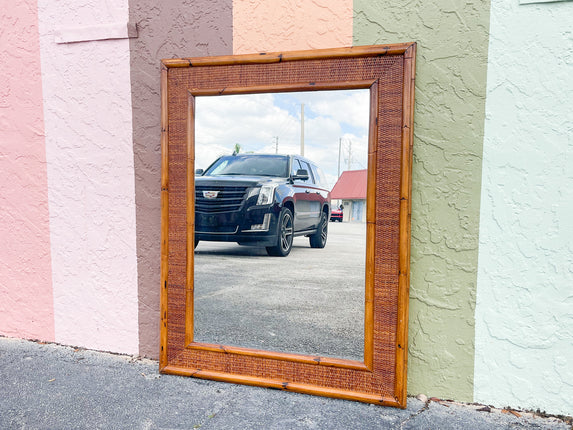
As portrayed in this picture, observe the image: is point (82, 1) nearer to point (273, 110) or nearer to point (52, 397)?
point (273, 110)

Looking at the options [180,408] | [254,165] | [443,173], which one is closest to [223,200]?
[254,165]

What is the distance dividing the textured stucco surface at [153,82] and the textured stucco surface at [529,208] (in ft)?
5.56

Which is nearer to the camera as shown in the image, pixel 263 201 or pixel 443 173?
pixel 443 173

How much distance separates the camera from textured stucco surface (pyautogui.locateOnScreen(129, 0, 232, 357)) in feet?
7.97

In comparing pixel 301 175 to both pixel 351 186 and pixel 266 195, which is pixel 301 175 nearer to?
pixel 266 195

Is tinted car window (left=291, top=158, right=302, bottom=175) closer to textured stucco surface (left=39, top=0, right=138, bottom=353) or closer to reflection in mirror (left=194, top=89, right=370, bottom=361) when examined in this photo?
reflection in mirror (left=194, top=89, right=370, bottom=361)

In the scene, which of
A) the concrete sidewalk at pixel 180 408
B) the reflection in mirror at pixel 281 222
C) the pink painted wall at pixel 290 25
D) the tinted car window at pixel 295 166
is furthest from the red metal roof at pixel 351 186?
the concrete sidewalk at pixel 180 408

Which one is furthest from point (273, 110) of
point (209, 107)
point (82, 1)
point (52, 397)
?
point (52, 397)

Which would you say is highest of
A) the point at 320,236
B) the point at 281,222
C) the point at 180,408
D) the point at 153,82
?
the point at 153,82

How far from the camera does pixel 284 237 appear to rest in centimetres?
438

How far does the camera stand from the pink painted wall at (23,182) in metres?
2.84

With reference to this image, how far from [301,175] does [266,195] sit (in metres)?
0.50

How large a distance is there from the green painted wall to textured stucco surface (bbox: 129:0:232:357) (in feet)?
3.17

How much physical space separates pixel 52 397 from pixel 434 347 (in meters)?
2.27
